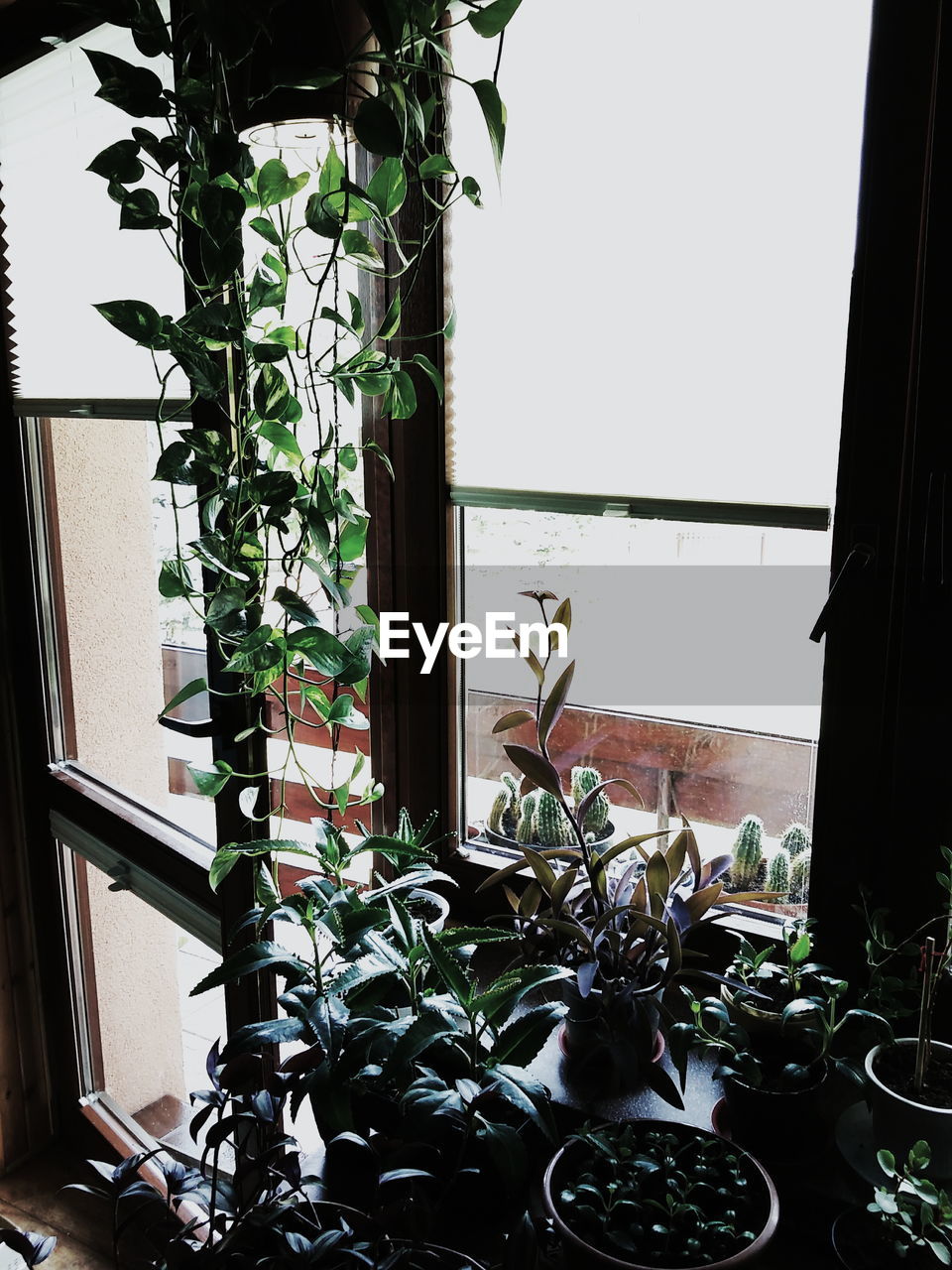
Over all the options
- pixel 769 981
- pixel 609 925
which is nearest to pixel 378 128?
pixel 609 925

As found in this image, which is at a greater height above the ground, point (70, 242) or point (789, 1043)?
point (70, 242)

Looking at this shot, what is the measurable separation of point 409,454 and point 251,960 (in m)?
0.74

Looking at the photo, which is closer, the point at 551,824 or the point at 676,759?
the point at 676,759

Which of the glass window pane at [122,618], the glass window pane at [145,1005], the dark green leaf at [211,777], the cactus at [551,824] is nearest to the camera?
the dark green leaf at [211,777]

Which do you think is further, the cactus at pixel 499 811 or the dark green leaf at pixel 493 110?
the cactus at pixel 499 811

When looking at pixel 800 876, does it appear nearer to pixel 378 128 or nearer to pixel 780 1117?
pixel 780 1117

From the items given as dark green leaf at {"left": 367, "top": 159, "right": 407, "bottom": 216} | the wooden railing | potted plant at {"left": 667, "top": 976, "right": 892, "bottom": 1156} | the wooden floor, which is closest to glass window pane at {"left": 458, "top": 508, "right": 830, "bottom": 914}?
the wooden railing

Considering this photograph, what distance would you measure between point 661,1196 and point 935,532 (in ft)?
2.39

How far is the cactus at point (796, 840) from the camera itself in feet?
4.22

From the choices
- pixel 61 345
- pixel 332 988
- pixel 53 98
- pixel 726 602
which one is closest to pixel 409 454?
pixel 726 602

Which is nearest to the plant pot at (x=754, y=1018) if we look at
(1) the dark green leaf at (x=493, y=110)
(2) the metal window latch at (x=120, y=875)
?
(1) the dark green leaf at (x=493, y=110)

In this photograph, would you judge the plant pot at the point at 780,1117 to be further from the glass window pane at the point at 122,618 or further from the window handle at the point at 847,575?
the glass window pane at the point at 122,618

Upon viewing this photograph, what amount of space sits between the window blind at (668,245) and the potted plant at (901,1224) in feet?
2.28

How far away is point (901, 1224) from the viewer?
92 cm
